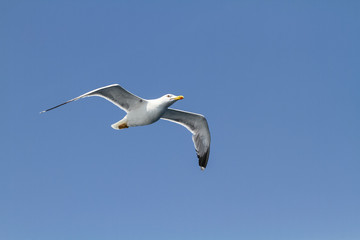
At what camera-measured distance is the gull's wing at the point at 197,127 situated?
19.0 m

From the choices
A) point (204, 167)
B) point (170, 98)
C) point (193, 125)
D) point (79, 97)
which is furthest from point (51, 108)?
point (204, 167)

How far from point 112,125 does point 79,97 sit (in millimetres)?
2435

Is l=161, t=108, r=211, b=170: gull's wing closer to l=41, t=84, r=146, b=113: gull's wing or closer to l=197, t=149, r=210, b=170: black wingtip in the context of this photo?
l=197, t=149, r=210, b=170: black wingtip

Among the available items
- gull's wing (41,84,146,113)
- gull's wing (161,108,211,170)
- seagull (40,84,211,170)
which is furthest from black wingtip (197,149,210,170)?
gull's wing (41,84,146,113)

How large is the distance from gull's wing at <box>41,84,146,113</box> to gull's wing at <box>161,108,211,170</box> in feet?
8.00

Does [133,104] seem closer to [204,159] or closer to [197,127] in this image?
[197,127]

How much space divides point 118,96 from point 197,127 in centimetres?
485

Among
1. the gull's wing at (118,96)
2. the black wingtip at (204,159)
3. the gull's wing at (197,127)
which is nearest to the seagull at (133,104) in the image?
the gull's wing at (118,96)

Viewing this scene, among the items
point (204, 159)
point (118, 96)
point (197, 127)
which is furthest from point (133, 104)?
point (204, 159)

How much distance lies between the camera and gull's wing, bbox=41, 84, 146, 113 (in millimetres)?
15915

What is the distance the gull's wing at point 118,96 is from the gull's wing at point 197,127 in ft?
8.00

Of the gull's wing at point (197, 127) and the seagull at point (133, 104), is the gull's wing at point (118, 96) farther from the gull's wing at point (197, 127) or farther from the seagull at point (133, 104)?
the gull's wing at point (197, 127)

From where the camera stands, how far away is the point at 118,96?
650 inches

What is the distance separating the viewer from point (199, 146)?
65.6ft
